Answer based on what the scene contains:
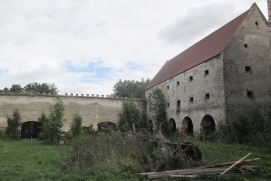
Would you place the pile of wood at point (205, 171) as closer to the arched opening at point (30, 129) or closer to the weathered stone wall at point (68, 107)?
the weathered stone wall at point (68, 107)

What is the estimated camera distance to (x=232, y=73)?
1925cm

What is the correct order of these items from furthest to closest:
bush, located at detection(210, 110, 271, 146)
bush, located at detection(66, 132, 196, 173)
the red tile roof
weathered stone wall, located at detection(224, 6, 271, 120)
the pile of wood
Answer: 1. the red tile roof
2. weathered stone wall, located at detection(224, 6, 271, 120)
3. bush, located at detection(210, 110, 271, 146)
4. bush, located at detection(66, 132, 196, 173)
5. the pile of wood

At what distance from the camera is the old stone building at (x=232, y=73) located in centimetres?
1911

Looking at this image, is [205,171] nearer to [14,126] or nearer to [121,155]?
[121,155]

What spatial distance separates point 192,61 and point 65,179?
18.5 meters

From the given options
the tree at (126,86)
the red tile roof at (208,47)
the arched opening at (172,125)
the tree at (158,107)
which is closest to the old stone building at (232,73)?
the red tile roof at (208,47)

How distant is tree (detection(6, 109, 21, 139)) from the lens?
25.6 m

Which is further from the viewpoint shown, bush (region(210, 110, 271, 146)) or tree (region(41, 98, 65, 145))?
tree (region(41, 98, 65, 145))

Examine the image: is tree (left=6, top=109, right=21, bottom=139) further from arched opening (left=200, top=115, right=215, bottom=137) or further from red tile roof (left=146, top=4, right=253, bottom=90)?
arched opening (left=200, top=115, right=215, bottom=137)

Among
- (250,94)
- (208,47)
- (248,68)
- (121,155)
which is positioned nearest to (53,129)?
(121,155)

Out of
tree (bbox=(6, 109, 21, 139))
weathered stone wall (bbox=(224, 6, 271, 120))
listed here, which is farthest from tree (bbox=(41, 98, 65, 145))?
weathered stone wall (bbox=(224, 6, 271, 120))

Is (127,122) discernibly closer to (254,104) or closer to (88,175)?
(254,104)

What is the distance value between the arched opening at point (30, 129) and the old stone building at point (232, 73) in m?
15.1

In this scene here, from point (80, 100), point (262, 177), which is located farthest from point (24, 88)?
point (262, 177)
